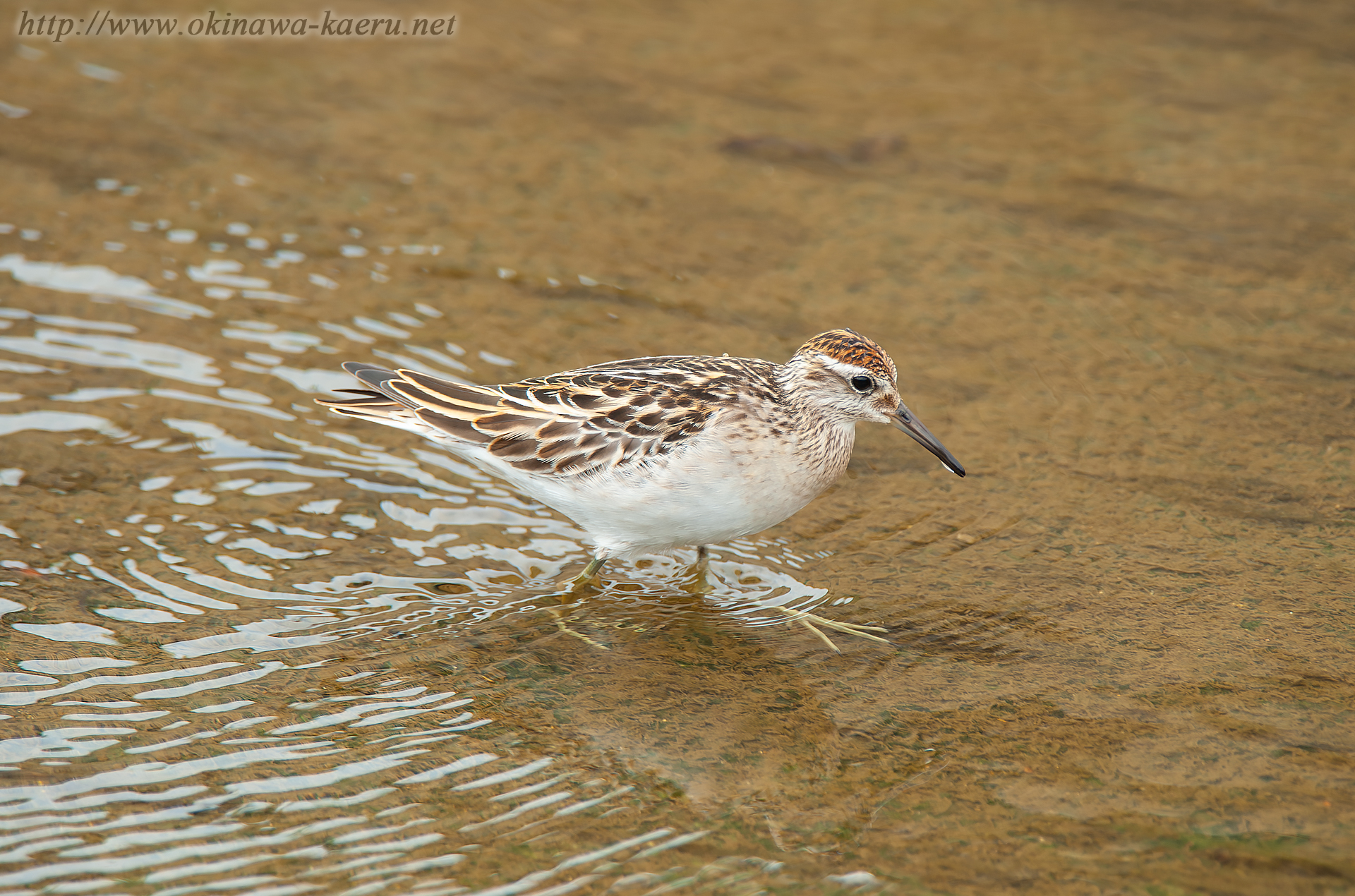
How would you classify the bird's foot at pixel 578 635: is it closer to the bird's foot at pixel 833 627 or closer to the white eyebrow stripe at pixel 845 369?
the bird's foot at pixel 833 627

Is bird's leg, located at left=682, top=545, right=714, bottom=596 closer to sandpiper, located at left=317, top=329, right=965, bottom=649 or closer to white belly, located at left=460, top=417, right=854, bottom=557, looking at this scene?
sandpiper, located at left=317, top=329, right=965, bottom=649

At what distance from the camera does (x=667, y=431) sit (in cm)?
650

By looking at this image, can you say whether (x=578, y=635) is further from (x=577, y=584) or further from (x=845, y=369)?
(x=845, y=369)

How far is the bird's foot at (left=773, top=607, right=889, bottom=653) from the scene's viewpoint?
6.46m

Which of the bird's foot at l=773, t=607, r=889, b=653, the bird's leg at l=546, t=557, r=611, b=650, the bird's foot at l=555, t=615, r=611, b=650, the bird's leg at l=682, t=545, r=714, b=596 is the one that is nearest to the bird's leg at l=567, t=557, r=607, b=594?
the bird's leg at l=546, t=557, r=611, b=650

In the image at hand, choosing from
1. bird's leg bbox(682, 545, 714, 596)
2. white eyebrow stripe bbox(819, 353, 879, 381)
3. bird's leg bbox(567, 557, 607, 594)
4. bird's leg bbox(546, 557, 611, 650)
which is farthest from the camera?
bird's leg bbox(682, 545, 714, 596)

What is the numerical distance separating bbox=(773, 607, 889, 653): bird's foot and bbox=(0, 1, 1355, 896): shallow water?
0.26 ft

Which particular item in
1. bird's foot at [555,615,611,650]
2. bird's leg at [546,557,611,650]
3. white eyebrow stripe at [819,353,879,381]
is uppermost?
white eyebrow stripe at [819,353,879,381]

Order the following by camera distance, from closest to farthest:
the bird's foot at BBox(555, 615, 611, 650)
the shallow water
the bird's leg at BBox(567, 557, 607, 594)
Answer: the shallow water, the bird's foot at BBox(555, 615, 611, 650), the bird's leg at BBox(567, 557, 607, 594)

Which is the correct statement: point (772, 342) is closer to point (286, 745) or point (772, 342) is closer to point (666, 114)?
point (666, 114)

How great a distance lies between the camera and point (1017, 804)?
524 centimetres

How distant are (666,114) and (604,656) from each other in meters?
6.44

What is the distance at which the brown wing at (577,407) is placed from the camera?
6.56 metres

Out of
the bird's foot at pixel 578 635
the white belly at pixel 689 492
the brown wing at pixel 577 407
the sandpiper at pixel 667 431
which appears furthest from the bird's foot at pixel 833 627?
the brown wing at pixel 577 407
